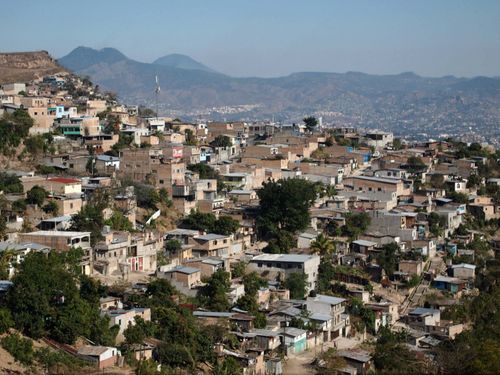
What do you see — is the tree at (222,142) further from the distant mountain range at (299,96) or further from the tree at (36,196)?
the distant mountain range at (299,96)

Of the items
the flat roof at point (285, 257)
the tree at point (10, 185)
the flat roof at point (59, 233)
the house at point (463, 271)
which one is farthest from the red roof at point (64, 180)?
the house at point (463, 271)

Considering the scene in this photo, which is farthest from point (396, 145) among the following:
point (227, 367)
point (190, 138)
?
point (227, 367)

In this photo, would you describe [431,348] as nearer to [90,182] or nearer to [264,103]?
[90,182]

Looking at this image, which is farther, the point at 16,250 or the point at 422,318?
the point at 422,318

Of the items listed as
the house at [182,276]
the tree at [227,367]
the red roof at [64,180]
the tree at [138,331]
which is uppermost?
the red roof at [64,180]

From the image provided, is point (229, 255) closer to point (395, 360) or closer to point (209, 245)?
point (209, 245)

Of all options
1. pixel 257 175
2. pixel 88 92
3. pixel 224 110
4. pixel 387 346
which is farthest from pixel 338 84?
pixel 387 346
